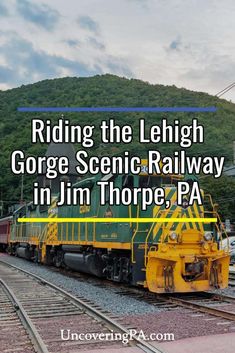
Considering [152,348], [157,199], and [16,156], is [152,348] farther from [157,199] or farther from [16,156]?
[16,156]

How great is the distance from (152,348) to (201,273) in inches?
199

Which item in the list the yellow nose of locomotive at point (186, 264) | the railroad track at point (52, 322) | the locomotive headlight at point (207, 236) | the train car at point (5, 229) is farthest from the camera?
the train car at point (5, 229)

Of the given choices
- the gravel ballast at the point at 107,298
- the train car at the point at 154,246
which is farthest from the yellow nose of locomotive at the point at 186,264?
the gravel ballast at the point at 107,298

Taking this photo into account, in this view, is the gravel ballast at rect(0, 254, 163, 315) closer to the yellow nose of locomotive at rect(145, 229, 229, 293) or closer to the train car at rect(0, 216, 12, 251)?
the yellow nose of locomotive at rect(145, 229, 229, 293)

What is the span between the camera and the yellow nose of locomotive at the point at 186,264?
1064 cm

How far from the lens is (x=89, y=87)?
71.6 metres

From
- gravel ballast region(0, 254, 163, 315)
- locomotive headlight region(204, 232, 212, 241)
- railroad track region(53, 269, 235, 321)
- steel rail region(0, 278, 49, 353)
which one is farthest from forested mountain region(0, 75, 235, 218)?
steel rail region(0, 278, 49, 353)

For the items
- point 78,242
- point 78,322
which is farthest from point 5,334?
point 78,242

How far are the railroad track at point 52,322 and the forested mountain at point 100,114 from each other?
1233 centimetres

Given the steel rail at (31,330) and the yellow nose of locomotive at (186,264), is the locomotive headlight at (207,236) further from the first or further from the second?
the steel rail at (31,330)

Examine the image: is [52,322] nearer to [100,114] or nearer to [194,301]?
[194,301]

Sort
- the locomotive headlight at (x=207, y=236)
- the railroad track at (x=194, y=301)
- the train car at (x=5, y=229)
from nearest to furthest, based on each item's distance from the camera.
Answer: the railroad track at (x=194, y=301) < the locomotive headlight at (x=207, y=236) < the train car at (x=5, y=229)

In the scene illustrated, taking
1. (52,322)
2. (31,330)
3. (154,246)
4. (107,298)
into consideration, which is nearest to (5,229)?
(107,298)

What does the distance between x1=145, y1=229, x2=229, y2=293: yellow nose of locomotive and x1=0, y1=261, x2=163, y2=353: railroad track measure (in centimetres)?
172
